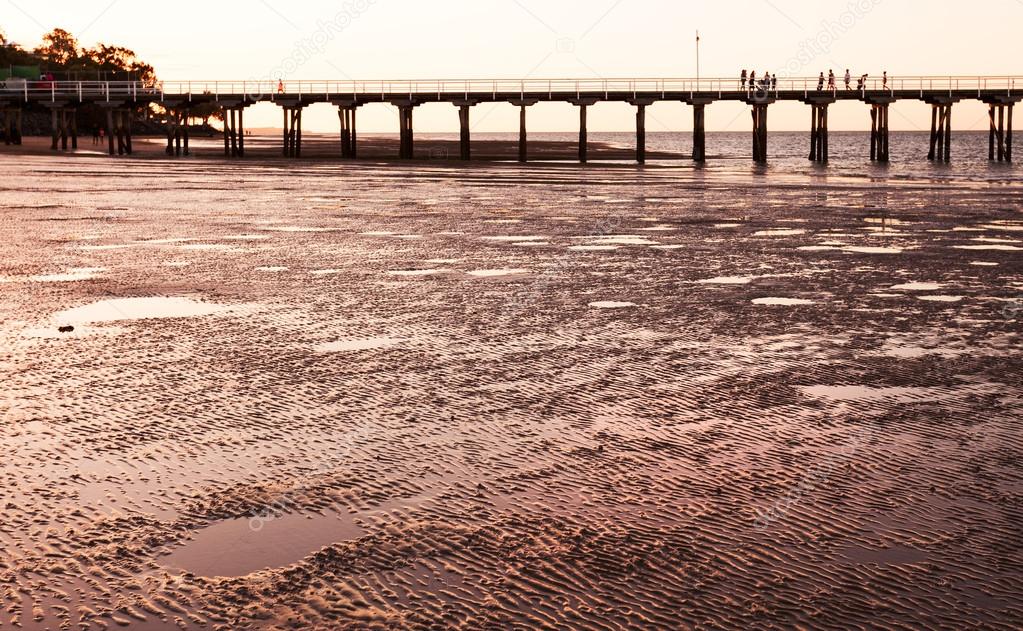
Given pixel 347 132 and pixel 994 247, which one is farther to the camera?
pixel 347 132

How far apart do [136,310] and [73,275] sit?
2.66 meters

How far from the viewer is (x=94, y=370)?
295 inches

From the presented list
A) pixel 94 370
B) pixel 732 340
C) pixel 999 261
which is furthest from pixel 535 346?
pixel 999 261

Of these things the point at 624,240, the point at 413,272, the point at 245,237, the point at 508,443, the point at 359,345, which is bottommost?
the point at 508,443

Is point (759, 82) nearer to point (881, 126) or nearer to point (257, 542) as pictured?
point (881, 126)

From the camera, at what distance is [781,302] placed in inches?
423

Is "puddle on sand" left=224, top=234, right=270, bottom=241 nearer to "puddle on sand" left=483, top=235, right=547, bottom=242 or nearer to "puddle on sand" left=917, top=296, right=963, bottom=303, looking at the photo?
"puddle on sand" left=483, top=235, right=547, bottom=242

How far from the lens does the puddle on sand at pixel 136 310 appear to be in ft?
31.3

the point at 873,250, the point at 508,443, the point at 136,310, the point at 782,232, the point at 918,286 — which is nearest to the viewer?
the point at 508,443

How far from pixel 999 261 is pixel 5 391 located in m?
11.9

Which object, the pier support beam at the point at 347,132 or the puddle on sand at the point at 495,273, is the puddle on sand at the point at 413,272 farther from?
the pier support beam at the point at 347,132

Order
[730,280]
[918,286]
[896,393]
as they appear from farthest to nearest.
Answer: [730,280] → [918,286] → [896,393]

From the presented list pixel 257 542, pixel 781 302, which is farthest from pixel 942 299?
pixel 257 542

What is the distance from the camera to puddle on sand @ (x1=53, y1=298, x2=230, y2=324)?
9555 mm
